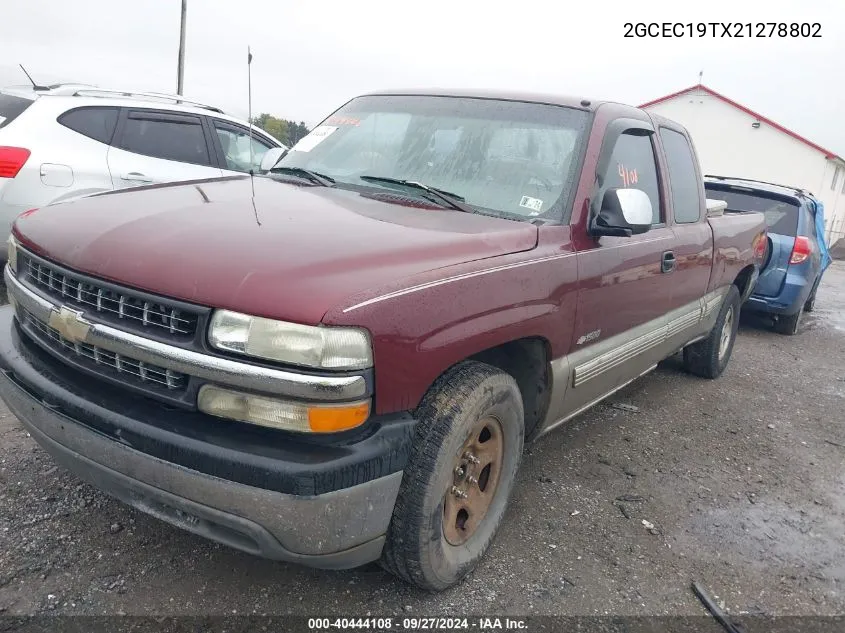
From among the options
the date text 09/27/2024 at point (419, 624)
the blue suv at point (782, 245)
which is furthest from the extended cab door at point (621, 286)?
the blue suv at point (782, 245)

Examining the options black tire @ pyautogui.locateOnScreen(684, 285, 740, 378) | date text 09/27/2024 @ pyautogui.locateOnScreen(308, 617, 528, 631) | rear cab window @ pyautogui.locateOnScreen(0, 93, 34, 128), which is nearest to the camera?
date text 09/27/2024 @ pyautogui.locateOnScreen(308, 617, 528, 631)

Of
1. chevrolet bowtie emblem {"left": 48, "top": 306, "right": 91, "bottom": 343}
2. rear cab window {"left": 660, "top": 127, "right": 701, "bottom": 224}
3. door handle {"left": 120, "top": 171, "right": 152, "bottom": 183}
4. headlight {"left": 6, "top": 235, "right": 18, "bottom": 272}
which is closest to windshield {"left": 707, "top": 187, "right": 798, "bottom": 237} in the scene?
rear cab window {"left": 660, "top": 127, "right": 701, "bottom": 224}

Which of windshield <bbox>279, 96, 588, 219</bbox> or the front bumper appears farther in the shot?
windshield <bbox>279, 96, 588, 219</bbox>

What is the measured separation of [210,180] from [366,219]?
107 cm

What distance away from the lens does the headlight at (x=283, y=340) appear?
1896 mm

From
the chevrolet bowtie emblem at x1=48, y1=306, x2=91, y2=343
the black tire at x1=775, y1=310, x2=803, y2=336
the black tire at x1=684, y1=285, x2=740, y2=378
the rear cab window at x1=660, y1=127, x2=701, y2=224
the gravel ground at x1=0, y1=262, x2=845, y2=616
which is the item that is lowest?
the black tire at x1=775, y1=310, x2=803, y2=336

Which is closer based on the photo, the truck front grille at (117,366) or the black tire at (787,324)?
the truck front grille at (117,366)

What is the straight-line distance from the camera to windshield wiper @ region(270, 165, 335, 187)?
3.23 m

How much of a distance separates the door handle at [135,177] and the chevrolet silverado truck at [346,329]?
9.55 feet

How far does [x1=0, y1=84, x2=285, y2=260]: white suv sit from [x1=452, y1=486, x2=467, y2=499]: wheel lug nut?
3728 millimetres

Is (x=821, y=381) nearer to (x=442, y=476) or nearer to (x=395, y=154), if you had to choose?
(x=395, y=154)

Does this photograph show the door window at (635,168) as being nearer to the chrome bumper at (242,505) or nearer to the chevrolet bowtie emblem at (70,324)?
the chrome bumper at (242,505)

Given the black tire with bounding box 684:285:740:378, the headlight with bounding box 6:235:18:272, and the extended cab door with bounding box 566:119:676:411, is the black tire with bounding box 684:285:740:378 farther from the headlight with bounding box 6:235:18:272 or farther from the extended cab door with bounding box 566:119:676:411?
the headlight with bounding box 6:235:18:272

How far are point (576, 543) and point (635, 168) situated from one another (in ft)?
6.35
